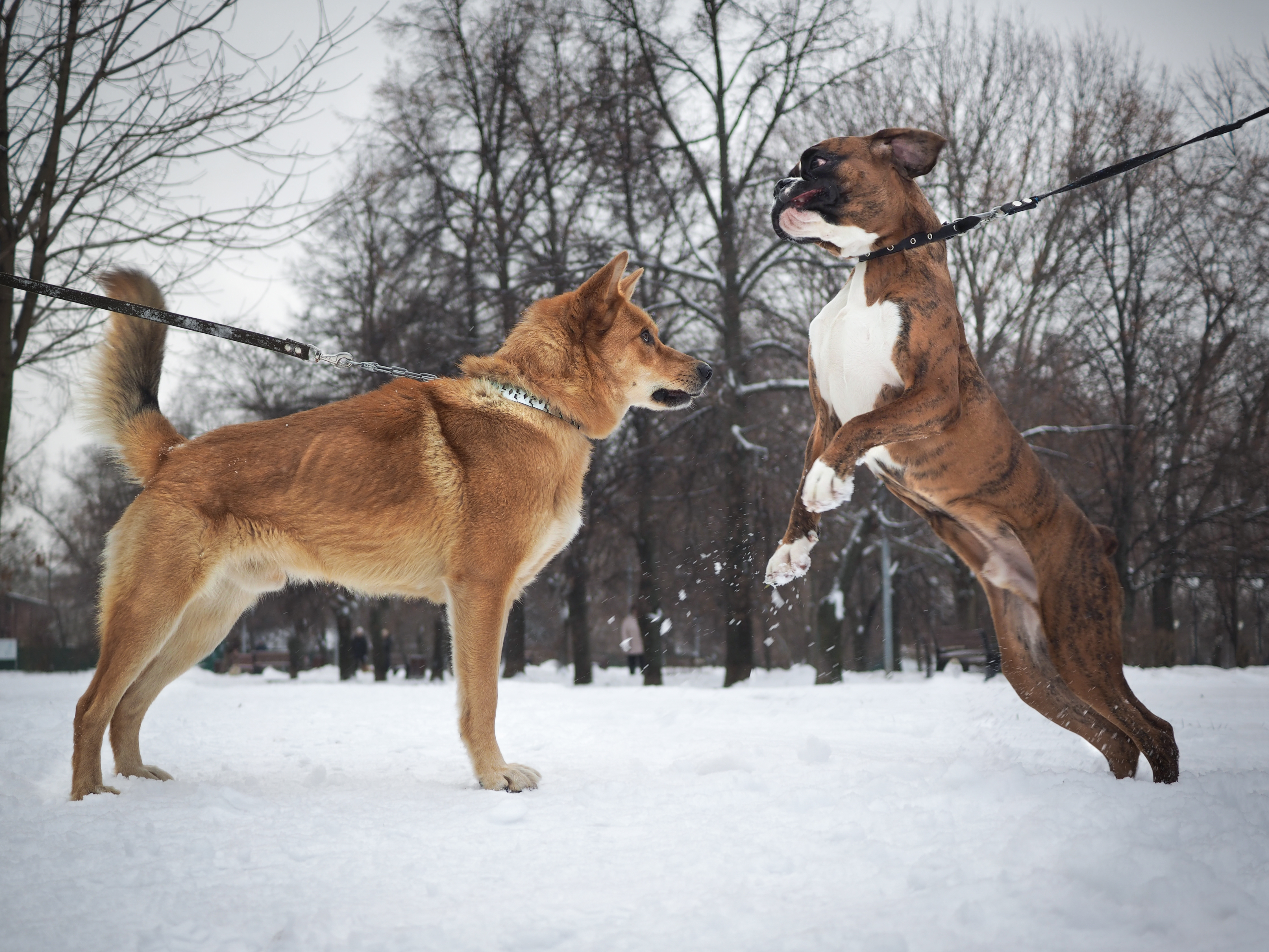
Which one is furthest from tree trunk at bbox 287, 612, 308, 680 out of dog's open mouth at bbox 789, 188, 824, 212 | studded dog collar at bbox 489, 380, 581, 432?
dog's open mouth at bbox 789, 188, 824, 212

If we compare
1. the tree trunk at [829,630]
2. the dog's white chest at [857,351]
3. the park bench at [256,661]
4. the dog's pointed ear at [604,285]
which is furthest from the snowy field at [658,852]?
the park bench at [256,661]

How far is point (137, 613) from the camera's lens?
355 centimetres

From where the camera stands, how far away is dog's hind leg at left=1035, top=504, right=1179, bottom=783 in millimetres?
3166

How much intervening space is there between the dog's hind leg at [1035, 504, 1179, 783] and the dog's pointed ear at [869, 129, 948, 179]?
4.95 ft

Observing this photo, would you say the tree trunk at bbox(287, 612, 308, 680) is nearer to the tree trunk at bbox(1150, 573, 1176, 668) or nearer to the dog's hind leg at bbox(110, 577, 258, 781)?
the dog's hind leg at bbox(110, 577, 258, 781)

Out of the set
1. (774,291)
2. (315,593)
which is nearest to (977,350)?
(774,291)

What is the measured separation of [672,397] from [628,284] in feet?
2.36

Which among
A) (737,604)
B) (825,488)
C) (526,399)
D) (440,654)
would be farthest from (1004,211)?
(440,654)

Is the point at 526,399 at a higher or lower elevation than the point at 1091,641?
higher

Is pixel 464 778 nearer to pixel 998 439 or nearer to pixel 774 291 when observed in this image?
pixel 998 439

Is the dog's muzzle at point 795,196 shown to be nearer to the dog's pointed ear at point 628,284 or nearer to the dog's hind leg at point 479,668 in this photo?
the dog's pointed ear at point 628,284

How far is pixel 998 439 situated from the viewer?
3.21m

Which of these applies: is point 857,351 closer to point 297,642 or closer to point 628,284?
point 628,284

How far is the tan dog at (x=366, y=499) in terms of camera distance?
3.60 meters
